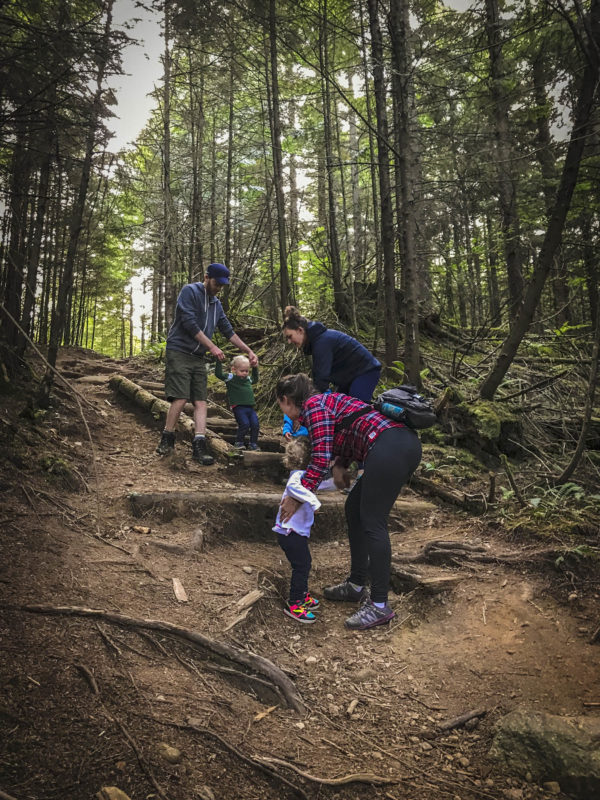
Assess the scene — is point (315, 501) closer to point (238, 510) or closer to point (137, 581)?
point (137, 581)

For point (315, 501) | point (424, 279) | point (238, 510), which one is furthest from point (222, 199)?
point (315, 501)

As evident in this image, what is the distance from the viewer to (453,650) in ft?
10.5

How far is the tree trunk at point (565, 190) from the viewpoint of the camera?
5.21 meters

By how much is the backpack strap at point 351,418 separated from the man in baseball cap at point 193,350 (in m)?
2.49

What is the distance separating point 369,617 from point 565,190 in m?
5.91

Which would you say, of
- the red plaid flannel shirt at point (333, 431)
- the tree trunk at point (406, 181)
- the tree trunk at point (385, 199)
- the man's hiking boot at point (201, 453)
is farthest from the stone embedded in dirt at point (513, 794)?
the tree trunk at point (385, 199)

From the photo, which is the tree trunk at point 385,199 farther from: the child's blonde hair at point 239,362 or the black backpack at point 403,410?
the black backpack at point 403,410

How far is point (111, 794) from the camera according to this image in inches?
64.5

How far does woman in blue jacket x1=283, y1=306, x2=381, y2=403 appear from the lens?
14.6ft

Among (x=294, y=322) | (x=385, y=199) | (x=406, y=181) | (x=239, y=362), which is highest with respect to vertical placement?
(x=385, y=199)

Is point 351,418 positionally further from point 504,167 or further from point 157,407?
point 504,167

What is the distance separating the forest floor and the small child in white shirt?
0.17 m

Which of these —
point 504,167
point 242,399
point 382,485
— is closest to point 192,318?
point 242,399

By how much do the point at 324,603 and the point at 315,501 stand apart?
3.98 feet
